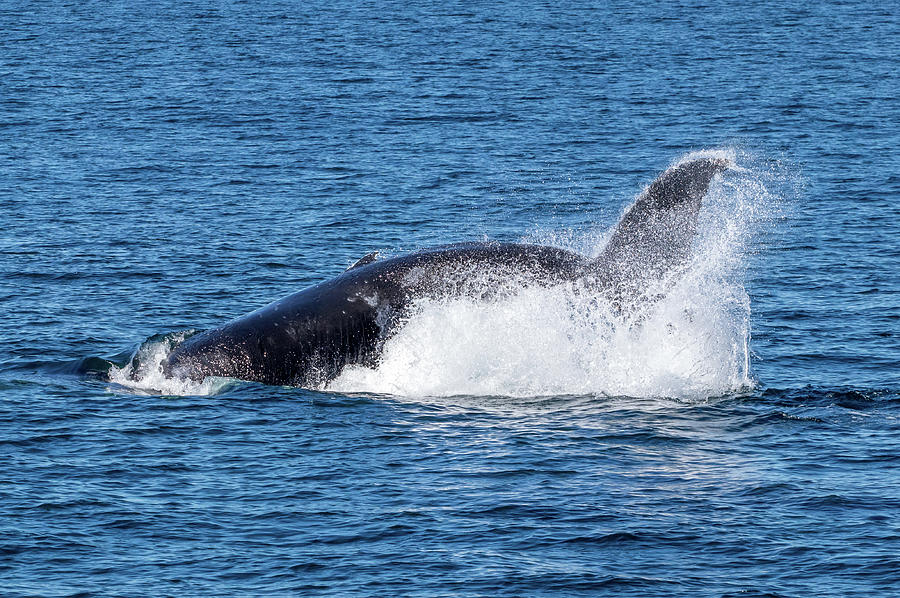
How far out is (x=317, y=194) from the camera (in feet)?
166

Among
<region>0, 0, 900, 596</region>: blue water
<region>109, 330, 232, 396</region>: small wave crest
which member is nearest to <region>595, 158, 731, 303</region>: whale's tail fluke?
<region>0, 0, 900, 596</region>: blue water

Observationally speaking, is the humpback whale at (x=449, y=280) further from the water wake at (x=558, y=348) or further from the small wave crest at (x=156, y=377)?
the small wave crest at (x=156, y=377)

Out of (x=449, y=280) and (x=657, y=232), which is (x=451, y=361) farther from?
(x=657, y=232)

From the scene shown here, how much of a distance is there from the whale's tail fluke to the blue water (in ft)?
3.27

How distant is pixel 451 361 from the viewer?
1070 inches

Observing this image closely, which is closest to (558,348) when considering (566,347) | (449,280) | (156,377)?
(566,347)

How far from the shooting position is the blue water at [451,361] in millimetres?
19812

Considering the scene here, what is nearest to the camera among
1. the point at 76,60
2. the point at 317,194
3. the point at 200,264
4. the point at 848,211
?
the point at 200,264

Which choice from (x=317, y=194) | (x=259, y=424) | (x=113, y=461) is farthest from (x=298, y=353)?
(x=317, y=194)

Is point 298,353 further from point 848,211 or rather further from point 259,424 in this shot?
point 848,211

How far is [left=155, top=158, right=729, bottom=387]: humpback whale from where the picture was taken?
2531 centimetres

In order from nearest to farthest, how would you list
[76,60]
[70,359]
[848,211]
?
[70,359] → [848,211] → [76,60]

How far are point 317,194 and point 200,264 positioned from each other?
11179mm

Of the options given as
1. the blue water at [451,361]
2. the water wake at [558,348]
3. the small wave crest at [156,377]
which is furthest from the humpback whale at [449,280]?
the small wave crest at [156,377]
